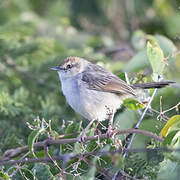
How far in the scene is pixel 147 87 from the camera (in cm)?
368

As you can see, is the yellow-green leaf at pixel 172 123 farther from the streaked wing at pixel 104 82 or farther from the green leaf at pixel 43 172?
the streaked wing at pixel 104 82

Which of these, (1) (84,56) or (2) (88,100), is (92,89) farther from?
(1) (84,56)

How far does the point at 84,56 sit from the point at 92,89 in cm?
116

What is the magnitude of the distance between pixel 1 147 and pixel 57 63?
68.9 inches

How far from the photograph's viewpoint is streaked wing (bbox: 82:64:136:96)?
391 cm

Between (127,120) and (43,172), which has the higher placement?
(127,120)

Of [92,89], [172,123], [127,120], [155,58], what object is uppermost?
[155,58]

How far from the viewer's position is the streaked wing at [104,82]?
391cm

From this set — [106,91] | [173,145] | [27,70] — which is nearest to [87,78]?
[106,91]

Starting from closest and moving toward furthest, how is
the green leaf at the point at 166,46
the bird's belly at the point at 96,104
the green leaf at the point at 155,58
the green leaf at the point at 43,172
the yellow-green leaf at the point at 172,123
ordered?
the yellow-green leaf at the point at 172,123
the green leaf at the point at 43,172
the green leaf at the point at 155,58
the bird's belly at the point at 96,104
the green leaf at the point at 166,46

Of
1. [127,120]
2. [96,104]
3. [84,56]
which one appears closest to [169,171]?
[127,120]

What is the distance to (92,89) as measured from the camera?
4176mm

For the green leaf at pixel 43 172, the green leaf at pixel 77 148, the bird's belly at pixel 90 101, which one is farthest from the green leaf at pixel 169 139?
the bird's belly at pixel 90 101

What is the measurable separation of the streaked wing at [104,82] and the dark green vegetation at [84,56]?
135 millimetres
